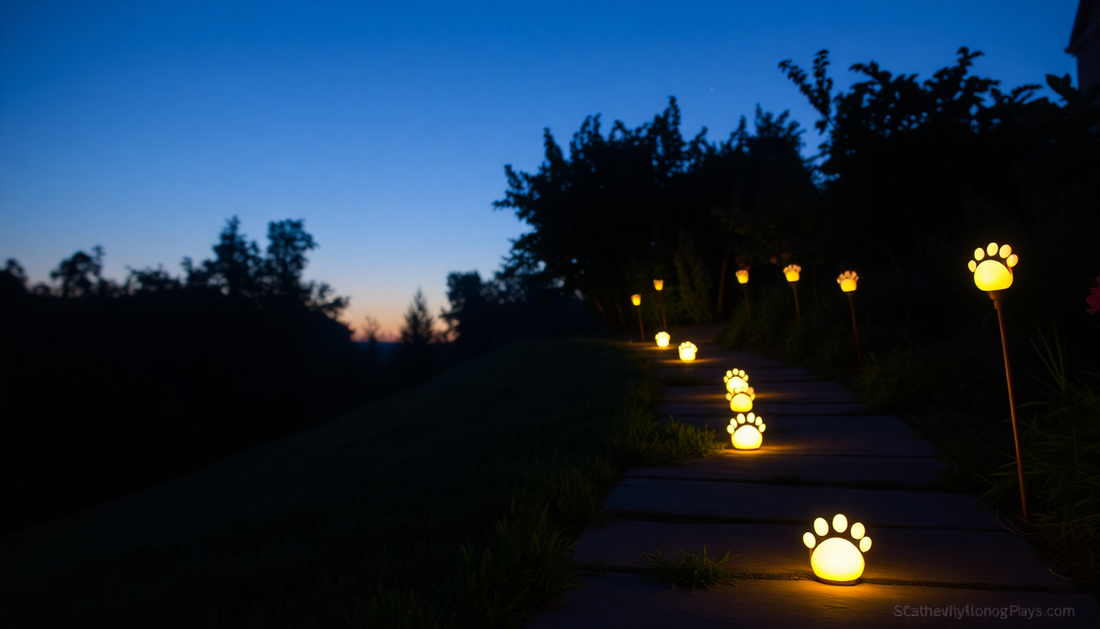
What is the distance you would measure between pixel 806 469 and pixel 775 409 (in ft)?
6.09

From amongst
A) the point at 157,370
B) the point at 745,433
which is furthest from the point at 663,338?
the point at 157,370

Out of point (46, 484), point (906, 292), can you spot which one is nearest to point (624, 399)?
point (906, 292)

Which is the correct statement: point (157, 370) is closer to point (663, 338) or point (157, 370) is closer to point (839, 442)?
point (663, 338)

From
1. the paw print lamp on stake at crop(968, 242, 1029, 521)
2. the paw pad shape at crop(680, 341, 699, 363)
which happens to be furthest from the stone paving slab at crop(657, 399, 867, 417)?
the paw pad shape at crop(680, 341, 699, 363)

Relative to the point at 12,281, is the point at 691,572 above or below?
below

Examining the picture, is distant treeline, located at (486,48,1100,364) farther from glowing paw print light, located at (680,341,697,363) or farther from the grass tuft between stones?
the grass tuft between stones

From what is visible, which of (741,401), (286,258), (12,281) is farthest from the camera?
(286,258)

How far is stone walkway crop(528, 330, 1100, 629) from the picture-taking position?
1.77 metres

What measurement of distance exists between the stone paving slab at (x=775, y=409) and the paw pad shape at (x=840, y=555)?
2862 mm

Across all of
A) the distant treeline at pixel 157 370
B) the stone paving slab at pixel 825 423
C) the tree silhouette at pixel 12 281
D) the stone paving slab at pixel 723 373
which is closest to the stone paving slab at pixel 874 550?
the stone paving slab at pixel 825 423

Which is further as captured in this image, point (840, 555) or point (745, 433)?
point (745, 433)

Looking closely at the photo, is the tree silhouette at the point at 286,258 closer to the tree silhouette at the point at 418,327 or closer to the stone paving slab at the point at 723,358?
the tree silhouette at the point at 418,327

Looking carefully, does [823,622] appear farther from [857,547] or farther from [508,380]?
[508,380]

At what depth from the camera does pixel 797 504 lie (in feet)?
8.97
